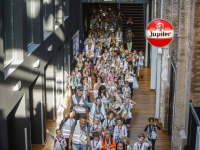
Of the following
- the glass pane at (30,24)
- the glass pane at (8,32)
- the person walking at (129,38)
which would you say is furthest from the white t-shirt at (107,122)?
the person walking at (129,38)

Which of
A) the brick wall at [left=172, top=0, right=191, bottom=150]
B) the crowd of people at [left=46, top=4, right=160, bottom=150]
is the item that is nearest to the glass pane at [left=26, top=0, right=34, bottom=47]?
the crowd of people at [left=46, top=4, right=160, bottom=150]

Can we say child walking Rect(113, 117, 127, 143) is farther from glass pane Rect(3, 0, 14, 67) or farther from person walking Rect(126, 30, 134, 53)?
person walking Rect(126, 30, 134, 53)

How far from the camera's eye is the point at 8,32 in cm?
925

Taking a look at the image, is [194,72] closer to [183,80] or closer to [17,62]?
[183,80]

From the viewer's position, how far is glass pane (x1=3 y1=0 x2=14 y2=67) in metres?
9.02

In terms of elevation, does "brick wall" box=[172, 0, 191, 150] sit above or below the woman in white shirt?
above

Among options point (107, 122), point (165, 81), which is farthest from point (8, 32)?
point (165, 81)

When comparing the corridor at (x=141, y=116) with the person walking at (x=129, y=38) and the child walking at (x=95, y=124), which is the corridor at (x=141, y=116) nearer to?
the child walking at (x=95, y=124)

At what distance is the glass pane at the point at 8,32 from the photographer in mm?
9023

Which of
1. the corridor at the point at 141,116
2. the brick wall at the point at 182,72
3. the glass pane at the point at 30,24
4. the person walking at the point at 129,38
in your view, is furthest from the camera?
the person walking at the point at 129,38

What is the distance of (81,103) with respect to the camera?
1184cm

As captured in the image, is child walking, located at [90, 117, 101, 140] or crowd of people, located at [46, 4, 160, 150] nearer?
crowd of people, located at [46, 4, 160, 150]

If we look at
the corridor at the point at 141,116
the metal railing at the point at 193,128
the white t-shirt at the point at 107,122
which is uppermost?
the metal railing at the point at 193,128

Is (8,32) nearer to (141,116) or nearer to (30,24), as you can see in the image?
(30,24)
